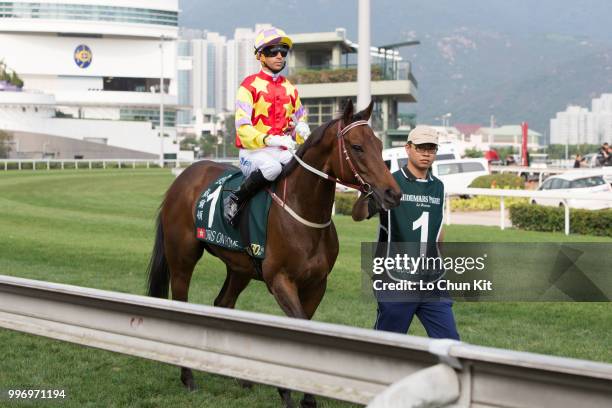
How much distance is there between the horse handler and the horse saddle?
2.71 feet

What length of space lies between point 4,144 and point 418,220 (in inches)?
3091

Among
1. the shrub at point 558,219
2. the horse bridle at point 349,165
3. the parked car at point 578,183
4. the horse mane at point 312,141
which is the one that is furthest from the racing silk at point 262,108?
the parked car at point 578,183

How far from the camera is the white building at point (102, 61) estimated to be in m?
99.7

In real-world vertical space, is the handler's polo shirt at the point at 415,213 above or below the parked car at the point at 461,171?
above

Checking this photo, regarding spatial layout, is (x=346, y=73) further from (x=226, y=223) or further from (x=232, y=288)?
(x=226, y=223)

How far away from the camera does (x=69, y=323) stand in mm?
4887

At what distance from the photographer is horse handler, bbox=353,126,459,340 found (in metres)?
4.97

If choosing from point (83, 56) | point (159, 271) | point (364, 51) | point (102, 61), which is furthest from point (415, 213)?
point (102, 61)

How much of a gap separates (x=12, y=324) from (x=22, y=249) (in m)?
8.80

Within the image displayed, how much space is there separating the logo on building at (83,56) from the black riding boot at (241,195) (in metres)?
106

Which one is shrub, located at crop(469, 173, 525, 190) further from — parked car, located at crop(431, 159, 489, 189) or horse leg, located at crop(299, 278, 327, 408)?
horse leg, located at crop(299, 278, 327, 408)

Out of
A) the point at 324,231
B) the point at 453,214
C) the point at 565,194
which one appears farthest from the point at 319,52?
the point at 324,231

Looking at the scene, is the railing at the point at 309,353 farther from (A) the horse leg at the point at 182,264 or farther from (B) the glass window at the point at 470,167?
(B) the glass window at the point at 470,167

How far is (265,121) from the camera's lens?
6.00m
